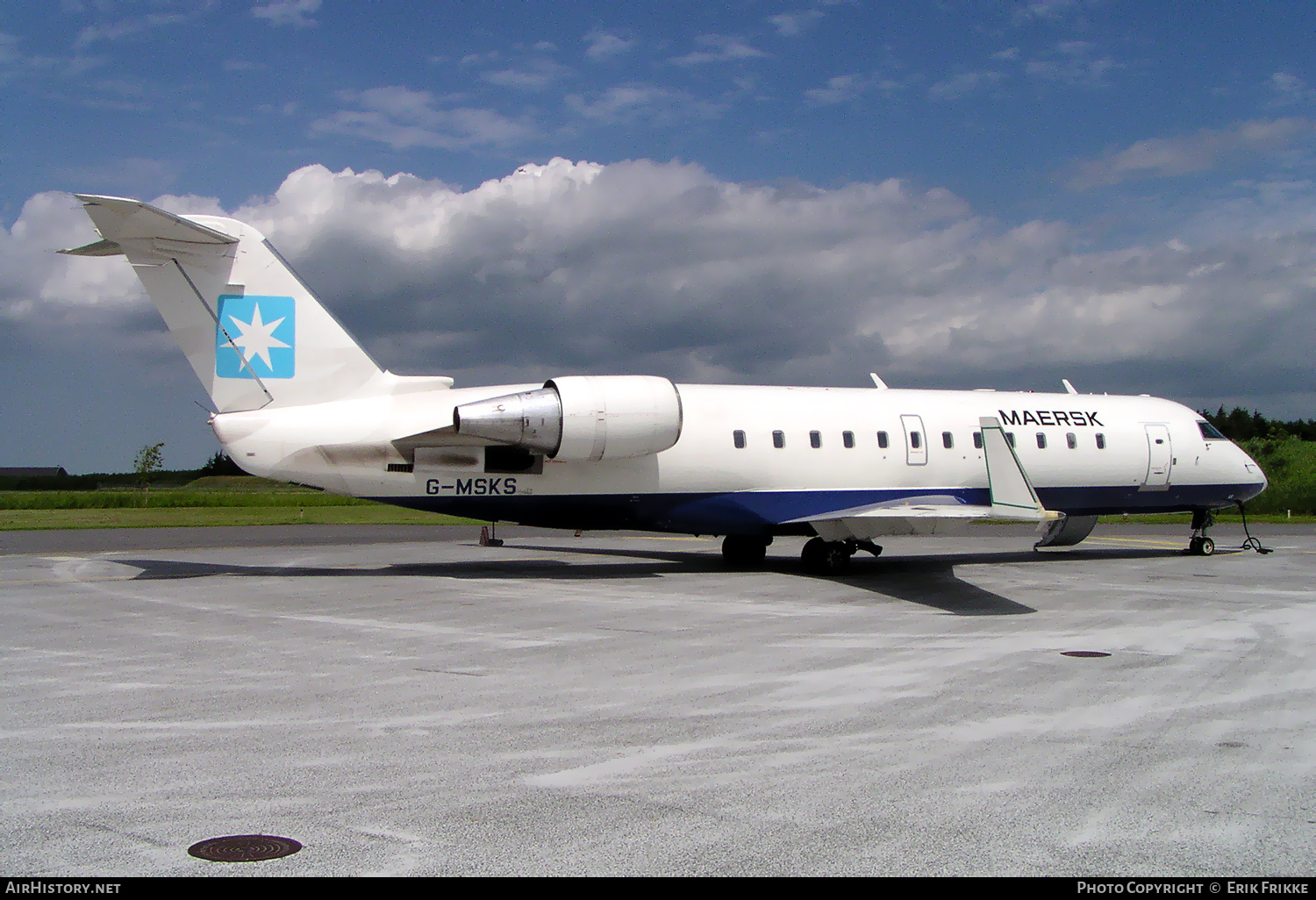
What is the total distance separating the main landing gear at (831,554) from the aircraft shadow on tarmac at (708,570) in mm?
250

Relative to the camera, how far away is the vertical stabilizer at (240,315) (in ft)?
50.1

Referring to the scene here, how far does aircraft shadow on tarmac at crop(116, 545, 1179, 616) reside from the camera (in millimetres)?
15492

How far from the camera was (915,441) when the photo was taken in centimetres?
1972

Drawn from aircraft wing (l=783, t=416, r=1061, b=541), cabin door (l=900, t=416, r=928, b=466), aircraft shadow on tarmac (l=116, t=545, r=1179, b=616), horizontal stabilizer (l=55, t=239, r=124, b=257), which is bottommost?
aircraft shadow on tarmac (l=116, t=545, r=1179, b=616)

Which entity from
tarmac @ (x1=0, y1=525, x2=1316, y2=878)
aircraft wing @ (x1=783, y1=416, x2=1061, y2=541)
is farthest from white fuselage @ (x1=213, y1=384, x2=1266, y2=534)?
tarmac @ (x1=0, y1=525, x2=1316, y2=878)

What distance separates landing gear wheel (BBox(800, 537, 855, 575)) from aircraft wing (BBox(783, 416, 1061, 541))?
0.64m

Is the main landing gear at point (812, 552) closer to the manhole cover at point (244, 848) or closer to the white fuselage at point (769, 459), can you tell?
the white fuselage at point (769, 459)

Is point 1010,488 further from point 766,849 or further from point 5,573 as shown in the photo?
point 5,573

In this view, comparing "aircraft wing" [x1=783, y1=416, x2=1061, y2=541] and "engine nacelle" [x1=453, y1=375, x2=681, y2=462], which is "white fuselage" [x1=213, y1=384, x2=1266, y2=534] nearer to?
"engine nacelle" [x1=453, y1=375, x2=681, y2=462]

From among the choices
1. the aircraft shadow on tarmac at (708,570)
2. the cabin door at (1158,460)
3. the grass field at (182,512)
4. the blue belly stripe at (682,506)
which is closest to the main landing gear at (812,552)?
the aircraft shadow on tarmac at (708,570)

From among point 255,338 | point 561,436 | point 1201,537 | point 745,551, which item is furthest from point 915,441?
point 255,338

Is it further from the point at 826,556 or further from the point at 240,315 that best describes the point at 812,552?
the point at 240,315

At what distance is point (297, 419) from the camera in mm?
15727
